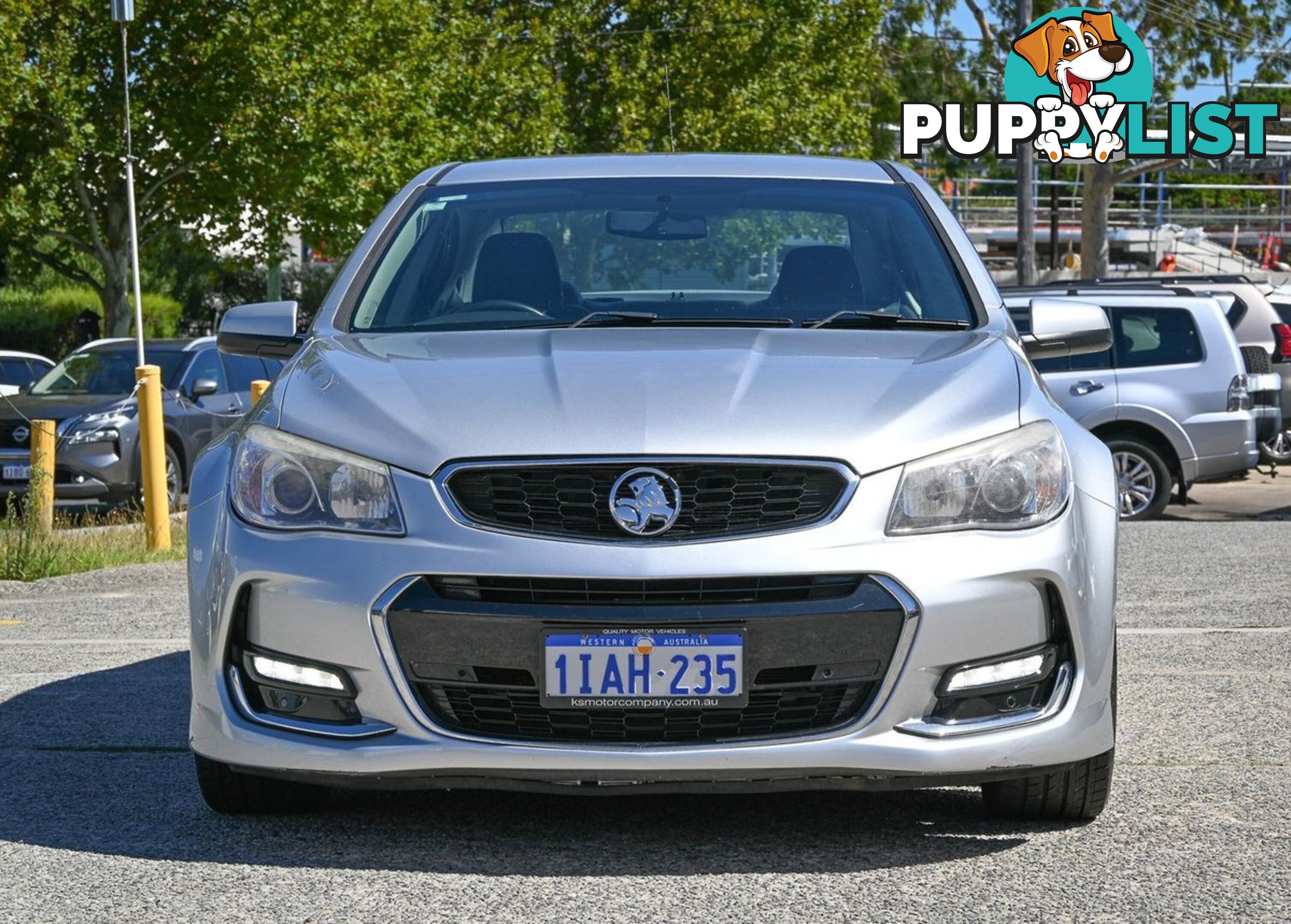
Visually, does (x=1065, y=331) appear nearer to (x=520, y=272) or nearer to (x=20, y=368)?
(x=520, y=272)

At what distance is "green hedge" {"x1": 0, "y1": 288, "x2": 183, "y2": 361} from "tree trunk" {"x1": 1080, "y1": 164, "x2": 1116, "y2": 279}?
2099 cm

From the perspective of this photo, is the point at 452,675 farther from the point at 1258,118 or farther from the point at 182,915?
the point at 1258,118

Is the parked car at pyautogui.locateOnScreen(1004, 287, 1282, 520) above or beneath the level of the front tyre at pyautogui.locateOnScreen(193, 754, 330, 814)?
beneath

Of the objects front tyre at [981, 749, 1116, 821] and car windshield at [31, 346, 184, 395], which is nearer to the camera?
front tyre at [981, 749, 1116, 821]

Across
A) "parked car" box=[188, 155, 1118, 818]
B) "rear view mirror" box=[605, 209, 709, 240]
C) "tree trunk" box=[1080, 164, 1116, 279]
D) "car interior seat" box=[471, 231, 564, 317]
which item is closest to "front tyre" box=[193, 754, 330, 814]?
"parked car" box=[188, 155, 1118, 818]

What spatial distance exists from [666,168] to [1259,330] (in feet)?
46.7

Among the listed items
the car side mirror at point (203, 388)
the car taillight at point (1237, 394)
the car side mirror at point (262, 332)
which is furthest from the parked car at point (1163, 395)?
the car side mirror at point (262, 332)

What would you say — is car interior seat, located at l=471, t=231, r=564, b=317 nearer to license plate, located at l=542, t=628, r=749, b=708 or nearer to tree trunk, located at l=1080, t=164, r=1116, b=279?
license plate, located at l=542, t=628, r=749, b=708

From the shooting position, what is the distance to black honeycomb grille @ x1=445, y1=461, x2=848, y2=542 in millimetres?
4176

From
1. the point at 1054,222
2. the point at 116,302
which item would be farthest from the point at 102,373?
the point at 1054,222

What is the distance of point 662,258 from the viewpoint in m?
5.72

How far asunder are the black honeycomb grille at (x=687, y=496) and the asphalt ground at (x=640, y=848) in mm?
746

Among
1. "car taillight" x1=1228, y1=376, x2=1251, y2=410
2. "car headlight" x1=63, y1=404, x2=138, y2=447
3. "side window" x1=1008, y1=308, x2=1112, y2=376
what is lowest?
"car headlight" x1=63, y1=404, x2=138, y2=447

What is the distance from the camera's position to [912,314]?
17.6 feet
